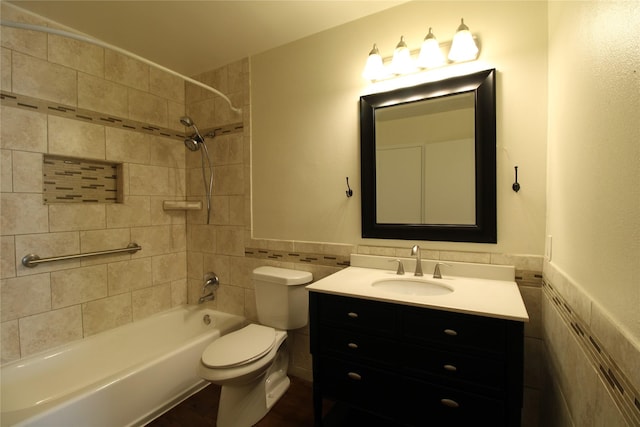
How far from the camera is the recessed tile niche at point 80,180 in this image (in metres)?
1.89

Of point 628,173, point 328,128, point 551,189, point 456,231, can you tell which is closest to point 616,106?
point 628,173

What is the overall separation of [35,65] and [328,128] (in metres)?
1.84

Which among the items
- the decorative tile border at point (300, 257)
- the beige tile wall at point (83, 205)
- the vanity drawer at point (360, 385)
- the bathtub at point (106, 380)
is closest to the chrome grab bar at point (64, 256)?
the beige tile wall at point (83, 205)

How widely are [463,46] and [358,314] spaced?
1.39m

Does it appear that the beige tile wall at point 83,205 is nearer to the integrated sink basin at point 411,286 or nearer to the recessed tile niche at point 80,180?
the recessed tile niche at point 80,180

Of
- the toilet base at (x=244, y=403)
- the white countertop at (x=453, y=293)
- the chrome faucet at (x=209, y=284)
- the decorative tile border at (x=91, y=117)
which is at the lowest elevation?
the toilet base at (x=244, y=403)

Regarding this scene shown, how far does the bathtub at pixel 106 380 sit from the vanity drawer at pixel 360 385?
975mm

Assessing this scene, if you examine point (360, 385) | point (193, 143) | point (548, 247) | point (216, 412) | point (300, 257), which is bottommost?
point (216, 412)

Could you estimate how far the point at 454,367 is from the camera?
112 cm

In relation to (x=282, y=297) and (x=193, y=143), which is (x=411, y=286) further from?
(x=193, y=143)

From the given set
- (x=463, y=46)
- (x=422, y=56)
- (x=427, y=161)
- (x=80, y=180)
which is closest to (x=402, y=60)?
(x=422, y=56)

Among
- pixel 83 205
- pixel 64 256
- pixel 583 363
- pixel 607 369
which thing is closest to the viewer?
pixel 607 369

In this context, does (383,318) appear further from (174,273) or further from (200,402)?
(174,273)

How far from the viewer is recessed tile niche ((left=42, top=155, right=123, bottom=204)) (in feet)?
6.21
